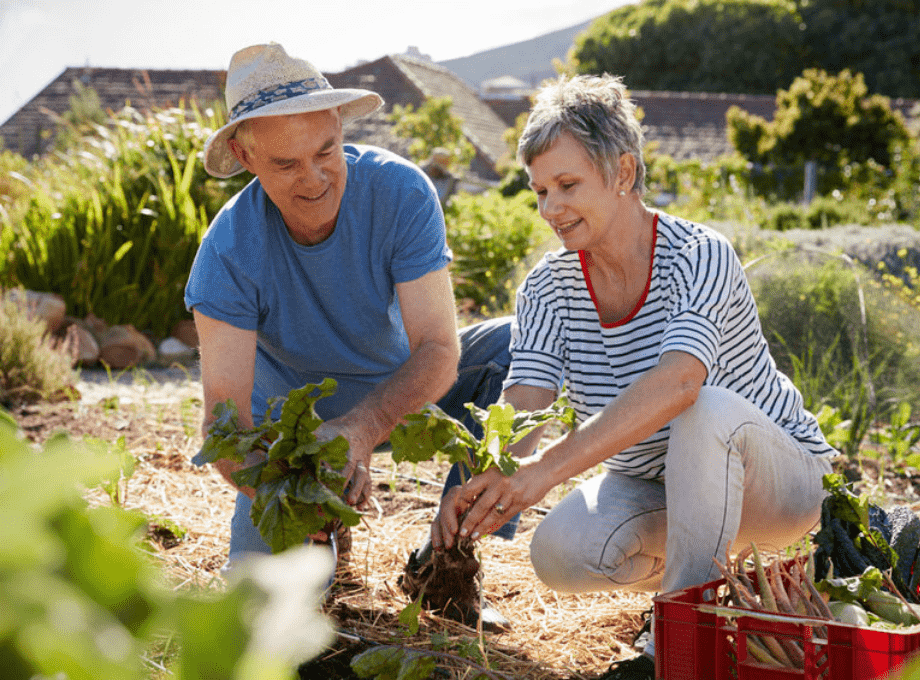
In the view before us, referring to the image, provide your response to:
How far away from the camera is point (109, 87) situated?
23109 mm

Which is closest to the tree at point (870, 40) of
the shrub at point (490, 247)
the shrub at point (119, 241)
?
the shrub at point (490, 247)

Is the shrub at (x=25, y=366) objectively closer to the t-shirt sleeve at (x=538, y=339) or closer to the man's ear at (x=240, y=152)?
the man's ear at (x=240, y=152)

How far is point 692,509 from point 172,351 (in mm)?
5266

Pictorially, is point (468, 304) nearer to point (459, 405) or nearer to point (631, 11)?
point (459, 405)

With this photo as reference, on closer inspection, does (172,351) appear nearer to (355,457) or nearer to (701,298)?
(355,457)

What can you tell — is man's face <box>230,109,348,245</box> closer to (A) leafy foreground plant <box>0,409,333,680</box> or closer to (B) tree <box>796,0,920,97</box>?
(A) leafy foreground plant <box>0,409,333,680</box>

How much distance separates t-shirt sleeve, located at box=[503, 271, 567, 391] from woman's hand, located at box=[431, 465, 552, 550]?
0.42 meters

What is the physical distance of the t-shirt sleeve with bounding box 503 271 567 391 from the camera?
2.48 meters

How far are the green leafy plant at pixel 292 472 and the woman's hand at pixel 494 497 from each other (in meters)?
0.28

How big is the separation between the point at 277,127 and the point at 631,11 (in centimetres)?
3894

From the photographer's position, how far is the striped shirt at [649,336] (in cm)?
232

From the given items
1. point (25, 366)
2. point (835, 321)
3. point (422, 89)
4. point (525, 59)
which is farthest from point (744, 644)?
point (525, 59)

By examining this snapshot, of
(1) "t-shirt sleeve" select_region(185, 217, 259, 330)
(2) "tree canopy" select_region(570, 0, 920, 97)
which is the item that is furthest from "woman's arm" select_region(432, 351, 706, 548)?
(2) "tree canopy" select_region(570, 0, 920, 97)

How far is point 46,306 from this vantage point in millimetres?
6352
